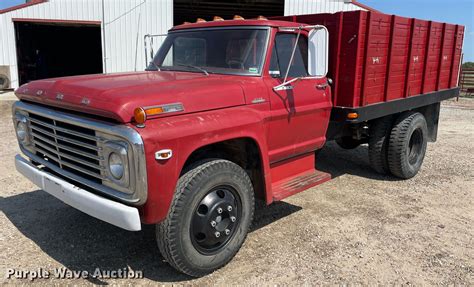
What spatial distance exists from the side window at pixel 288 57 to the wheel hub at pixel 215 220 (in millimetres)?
1384

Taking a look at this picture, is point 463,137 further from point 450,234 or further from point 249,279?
point 249,279

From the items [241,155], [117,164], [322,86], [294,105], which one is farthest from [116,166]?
[322,86]

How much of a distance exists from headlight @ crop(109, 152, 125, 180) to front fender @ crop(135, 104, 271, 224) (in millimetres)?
226

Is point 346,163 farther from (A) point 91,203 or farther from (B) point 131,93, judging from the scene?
(A) point 91,203

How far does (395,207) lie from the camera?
205 inches

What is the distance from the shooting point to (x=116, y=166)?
2.93 metres

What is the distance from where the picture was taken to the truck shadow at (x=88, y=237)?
11.9ft

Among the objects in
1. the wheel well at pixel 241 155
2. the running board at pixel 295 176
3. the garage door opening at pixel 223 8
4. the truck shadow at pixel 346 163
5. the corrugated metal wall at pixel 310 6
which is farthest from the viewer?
the garage door opening at pixel 223 8

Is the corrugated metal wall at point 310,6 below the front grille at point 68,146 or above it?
above

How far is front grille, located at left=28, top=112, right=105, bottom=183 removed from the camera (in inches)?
122

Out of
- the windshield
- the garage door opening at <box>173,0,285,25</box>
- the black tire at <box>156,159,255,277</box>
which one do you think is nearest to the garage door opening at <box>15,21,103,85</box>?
the garage door opening at <box>173,0,285,25</box>

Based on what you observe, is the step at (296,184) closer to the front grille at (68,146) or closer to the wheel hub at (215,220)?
the wheel hub at (215,220)

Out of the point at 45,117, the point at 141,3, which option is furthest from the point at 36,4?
the point at 45,117

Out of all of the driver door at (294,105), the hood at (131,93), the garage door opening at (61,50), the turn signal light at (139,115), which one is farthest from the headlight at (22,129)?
the garage door opening at (61,50)
